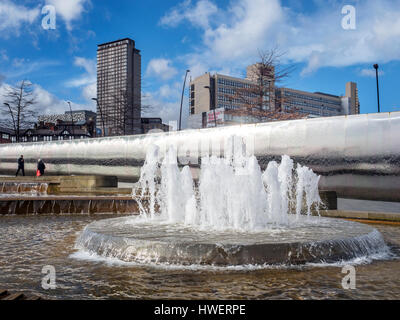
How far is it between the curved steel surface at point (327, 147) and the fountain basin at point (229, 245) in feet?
25.5

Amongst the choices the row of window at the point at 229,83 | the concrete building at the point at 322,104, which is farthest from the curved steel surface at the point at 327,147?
the concrete building at the point at 322,104

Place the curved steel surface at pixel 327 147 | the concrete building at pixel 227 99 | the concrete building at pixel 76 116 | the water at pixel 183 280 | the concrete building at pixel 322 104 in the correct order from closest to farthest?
the water at pixel 183 280 < the curved steel surface at pixel 327 147 < the concrete building at pixel 227 99 < the concrete building at pixel 76 116 < the concrete building at pixel 322 104

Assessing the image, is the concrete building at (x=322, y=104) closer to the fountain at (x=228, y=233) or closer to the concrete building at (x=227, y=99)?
the concrete building at (x=227, y=99)

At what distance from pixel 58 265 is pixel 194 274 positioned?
6.13 ft

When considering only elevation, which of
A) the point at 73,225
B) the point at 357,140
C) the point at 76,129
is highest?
the point at 76,129

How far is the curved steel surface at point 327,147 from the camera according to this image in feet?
42.0

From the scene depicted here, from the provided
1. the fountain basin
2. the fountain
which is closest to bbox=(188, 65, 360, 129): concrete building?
the fountain

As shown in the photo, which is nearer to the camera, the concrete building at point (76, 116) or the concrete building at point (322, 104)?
the concrete building at point (76, 116)

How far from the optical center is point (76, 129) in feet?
322

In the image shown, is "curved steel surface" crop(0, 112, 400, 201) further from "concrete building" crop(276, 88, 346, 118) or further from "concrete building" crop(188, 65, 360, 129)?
"concrete building" crop(276, 88, 346, 118)

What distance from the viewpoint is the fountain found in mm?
4648

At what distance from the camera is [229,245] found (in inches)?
183
